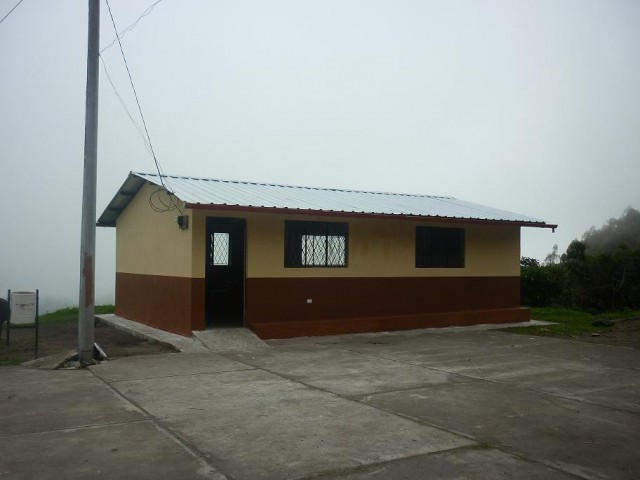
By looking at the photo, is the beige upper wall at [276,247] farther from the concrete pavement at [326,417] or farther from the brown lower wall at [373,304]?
the concrete pavement at [326,417]

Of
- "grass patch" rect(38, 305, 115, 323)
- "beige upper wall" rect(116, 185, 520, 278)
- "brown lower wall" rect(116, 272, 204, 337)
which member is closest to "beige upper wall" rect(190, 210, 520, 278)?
"beige upper wall" rect(116, 185, 520, 278)

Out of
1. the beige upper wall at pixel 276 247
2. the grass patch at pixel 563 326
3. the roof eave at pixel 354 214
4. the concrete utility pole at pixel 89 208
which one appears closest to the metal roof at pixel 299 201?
the roof eave at pixel 354 214

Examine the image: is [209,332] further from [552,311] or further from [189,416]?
[552,311]

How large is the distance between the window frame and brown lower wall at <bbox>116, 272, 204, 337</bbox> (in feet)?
18.9

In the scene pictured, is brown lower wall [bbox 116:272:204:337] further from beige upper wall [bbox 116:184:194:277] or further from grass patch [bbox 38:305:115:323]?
grass patch [bbox 38:305:115:323]

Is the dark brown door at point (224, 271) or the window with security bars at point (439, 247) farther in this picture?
the window with security bars at point (439, 247)

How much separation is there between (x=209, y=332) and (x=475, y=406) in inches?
254

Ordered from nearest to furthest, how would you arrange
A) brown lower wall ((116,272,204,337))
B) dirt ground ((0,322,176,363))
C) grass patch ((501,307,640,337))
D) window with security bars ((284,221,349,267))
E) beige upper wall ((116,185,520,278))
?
dirt ground ((0,322,176,363))
brown lower wall ((116,272,204,337))
beige upper wall ((116,185,520,278))
window with security bars ((284,221,349,267))
grass patch ((501,307,640,337))

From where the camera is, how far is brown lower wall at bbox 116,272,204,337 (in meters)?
12.1

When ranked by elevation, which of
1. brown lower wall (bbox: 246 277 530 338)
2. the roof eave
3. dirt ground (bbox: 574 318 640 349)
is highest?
the roof eave

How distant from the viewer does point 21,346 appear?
39.6ft

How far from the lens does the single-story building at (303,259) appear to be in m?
12.6

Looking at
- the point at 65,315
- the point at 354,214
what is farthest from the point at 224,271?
the point at 65,315

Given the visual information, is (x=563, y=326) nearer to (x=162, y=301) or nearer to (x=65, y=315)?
(x=162, y=301)
